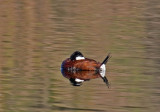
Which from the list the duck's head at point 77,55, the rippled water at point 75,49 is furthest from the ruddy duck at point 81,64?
the rippled water at point 75,49

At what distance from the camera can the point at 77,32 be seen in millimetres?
20953

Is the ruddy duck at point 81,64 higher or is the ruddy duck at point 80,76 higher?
the ruddy duck at point 81,64

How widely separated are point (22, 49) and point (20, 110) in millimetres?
6448

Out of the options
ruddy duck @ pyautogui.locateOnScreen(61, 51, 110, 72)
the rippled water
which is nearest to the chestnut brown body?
ruddy duck @ pyautogui.locateOnScreen(61, 51, 110, 72)

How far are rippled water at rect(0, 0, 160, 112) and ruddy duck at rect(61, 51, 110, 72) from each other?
23cm

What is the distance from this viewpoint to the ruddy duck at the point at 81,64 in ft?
49.5

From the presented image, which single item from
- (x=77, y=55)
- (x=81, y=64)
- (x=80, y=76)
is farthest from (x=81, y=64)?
(x=80, y=76)

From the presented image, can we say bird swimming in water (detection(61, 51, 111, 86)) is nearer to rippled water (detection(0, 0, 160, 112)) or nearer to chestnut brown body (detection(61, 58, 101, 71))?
chestnut brown body (detection(61, 58, 101, 71))

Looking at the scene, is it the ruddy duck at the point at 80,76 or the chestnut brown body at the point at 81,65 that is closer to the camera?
the ruddy duck at the point at 80,76

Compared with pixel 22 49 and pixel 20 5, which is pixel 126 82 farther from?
pixel 20 5

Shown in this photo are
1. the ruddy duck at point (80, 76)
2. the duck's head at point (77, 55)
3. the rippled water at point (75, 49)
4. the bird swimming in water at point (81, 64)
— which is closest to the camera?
the rippled water at point (75, 49)

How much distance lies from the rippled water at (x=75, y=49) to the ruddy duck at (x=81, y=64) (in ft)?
0.76

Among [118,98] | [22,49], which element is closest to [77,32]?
[22,49]

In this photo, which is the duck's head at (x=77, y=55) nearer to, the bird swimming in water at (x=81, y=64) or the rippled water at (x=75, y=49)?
the bird swimming in water at (x=81, y=64)
